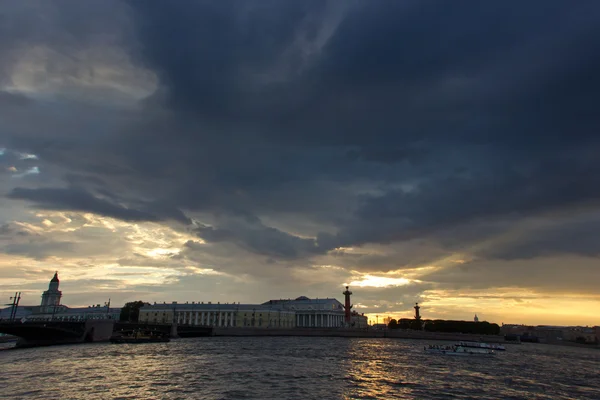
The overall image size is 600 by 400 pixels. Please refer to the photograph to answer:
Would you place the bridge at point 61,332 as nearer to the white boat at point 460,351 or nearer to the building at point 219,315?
the white boat at point 460,351

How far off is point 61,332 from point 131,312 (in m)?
108

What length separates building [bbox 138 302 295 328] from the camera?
594ft

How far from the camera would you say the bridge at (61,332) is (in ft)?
261

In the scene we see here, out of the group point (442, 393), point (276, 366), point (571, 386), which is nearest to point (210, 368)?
point (276, 366)

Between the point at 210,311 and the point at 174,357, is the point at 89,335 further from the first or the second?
the point at 210,311

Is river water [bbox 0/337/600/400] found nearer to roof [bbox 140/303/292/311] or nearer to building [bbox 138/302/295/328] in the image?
building [bbox 138/302/295/328]

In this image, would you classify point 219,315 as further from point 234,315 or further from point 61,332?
point 61,332

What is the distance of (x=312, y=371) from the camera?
155ft

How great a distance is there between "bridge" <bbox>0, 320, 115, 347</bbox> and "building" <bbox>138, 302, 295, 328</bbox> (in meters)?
87.1

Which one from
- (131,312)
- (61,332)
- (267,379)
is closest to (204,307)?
(131,312)

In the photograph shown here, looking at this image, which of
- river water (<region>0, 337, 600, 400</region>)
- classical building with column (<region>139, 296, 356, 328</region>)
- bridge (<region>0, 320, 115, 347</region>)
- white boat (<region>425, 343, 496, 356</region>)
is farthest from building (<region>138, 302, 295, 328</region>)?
river water (<region>0, 337, 600, 400</region>)

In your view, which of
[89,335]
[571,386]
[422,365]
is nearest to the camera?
[571,386]

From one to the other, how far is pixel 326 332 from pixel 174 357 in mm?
88085

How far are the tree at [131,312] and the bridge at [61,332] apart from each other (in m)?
97.7
